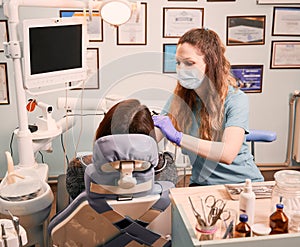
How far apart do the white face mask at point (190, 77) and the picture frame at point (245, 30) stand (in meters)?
1.31

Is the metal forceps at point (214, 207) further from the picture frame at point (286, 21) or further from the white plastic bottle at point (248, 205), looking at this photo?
the picture frame at point (286, 21)

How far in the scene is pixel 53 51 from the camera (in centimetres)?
201

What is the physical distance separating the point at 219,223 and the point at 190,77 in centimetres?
91

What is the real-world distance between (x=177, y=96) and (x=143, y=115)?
0.49 meters

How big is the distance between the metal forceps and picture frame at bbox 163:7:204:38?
6.50 ft

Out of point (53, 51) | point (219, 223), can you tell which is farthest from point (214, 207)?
point (53, 51)

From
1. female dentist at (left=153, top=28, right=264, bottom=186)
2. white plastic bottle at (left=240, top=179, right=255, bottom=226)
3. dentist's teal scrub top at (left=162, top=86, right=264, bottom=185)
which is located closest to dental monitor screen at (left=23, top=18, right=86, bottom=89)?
female dentist at (left=153, top=28, right=264, bottom=186)

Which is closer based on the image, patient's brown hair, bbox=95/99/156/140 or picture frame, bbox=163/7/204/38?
patient's brown hair, bbox=95/99/156/140

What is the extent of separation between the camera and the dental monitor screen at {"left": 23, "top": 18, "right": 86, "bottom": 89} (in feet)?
6.10

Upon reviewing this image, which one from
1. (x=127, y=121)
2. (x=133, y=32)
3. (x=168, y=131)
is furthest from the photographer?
(x=133, y=32)

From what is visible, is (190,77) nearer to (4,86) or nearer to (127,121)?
(127,121)

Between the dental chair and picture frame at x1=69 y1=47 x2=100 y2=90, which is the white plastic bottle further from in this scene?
picture frame at x1=69 y1=47 x2=100 y2=90

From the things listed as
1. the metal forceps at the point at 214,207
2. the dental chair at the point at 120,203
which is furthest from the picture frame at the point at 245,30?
the metal forceps at the point at 214,207

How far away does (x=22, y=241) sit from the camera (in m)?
1.42
